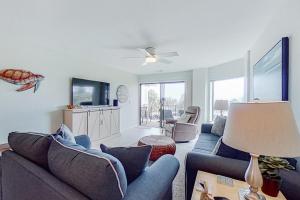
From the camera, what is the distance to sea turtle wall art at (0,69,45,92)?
2.78m

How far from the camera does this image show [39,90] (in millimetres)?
3297

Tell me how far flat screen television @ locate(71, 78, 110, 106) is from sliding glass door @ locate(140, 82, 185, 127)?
224cm

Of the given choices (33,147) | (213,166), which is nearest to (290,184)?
(213,166)

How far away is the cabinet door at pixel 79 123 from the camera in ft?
11.8

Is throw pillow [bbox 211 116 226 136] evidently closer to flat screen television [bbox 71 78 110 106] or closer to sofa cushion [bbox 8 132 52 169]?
sofa cushion [bbox 8 132 52 169]

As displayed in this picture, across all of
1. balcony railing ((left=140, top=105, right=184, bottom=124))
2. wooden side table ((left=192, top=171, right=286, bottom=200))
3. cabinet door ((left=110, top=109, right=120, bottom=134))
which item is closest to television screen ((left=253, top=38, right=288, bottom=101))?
wooden side table ((left=192, top=171, right=286, bottom=200))

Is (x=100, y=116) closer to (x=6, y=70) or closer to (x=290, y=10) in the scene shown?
(x=6, y=70)

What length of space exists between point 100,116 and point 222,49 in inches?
131

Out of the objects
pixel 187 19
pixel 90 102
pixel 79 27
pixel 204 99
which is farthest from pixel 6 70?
pixel 204 99

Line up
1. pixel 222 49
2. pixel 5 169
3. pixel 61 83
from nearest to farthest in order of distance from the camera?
pixel 5 169, pixel 222 49, pixel 61 83

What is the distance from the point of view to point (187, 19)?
2.12 meters

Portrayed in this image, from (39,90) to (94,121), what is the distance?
1378 mm

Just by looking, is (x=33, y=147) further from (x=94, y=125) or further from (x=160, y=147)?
(x=94, y=125)

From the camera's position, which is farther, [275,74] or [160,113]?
[160,113]
